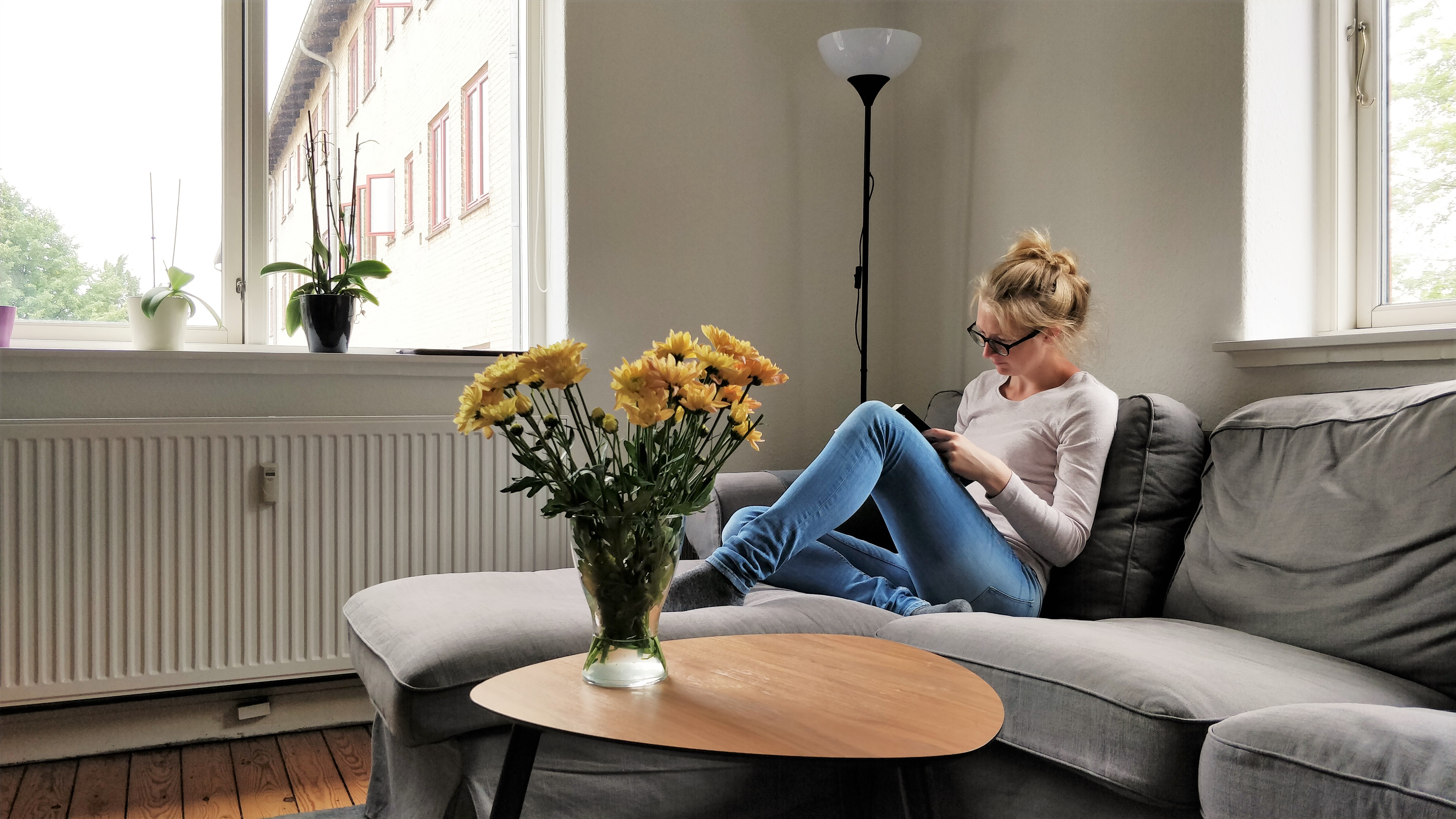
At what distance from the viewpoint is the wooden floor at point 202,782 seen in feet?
6.18

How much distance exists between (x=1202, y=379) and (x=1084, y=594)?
59 centimetres

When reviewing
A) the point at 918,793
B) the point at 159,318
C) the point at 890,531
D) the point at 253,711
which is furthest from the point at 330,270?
the point at 918,793

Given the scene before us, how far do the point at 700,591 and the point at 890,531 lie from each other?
513 millimetres

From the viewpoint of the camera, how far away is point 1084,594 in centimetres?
187

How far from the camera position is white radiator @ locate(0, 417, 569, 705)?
2.09 m

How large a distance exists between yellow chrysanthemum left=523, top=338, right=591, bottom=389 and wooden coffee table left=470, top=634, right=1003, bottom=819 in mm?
331

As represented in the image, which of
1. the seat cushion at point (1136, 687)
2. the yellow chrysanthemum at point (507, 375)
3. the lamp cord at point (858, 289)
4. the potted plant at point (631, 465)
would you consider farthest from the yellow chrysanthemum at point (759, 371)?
the lamp cord at point (858, 289)

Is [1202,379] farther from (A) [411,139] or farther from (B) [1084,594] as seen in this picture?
(A) [411,139]

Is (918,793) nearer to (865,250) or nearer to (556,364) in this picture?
(556,364)

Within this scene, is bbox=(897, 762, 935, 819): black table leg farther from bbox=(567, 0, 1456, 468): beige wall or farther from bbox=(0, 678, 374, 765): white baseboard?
bbox=(0, 678, 374, 765): white baseboard

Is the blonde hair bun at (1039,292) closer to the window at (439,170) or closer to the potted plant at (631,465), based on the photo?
the potted plant at (631,465)

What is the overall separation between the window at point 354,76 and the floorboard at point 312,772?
5.19ft

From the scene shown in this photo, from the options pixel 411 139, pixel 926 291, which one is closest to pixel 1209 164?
pixel 926 291

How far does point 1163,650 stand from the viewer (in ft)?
4.52
